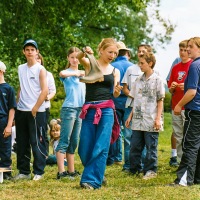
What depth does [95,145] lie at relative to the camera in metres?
7.41

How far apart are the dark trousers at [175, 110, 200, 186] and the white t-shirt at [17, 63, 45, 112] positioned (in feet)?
7.20

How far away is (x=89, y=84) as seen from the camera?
7457mm

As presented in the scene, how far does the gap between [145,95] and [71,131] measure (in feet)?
4.08

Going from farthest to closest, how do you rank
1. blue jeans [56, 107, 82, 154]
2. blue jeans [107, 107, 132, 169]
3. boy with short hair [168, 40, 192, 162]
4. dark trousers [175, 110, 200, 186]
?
blue jeans [107, 107, 132, 169] < boy with short hair [168, 40, 192, 162] < blue jeans [56, 107, 82, 154] < dark trousers [175, 110, 200, 186]

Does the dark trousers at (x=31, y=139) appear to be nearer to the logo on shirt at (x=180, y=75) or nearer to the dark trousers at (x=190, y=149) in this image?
the dark trousers at (x=190, y=149)

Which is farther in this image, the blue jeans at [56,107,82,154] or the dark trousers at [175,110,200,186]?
the blue jeans at [56,107,82,154]

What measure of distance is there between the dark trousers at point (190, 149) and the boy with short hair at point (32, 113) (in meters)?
2.11

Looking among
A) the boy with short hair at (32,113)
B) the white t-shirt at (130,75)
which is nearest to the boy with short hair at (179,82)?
the white t-shirt at (130,75)

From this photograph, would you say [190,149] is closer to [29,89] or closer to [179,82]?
[179,82]

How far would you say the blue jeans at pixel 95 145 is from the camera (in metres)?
7.38

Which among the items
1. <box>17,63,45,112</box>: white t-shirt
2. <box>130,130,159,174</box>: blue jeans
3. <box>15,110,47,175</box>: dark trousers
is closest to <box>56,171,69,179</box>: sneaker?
<box>15,110,47,175</box>: dark trousers

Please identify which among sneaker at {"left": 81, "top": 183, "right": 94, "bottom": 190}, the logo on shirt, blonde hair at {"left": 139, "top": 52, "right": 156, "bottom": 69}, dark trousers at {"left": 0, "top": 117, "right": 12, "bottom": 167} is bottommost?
sneaker at {"left": 81, "top": 183, "right": 94, "bottom": 190}

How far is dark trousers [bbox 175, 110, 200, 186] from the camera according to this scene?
751 centimetres

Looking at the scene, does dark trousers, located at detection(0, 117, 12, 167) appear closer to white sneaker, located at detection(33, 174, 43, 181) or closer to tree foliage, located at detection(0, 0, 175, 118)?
white sneaker, located at detection(33, 174, 43, 181)
